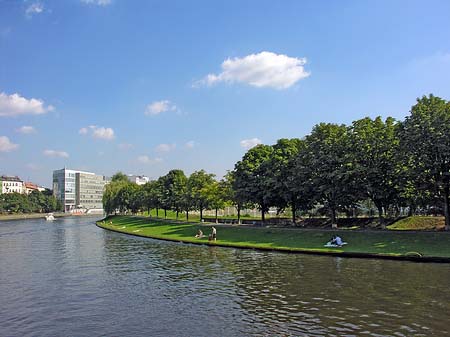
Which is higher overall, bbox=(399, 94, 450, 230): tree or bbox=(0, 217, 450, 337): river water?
bbox=(399, 94, 450, 230): tree

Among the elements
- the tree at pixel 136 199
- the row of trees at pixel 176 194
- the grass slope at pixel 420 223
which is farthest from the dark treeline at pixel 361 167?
the tree at pixel 136 199

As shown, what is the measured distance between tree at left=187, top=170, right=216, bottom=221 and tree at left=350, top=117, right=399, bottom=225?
123 feet

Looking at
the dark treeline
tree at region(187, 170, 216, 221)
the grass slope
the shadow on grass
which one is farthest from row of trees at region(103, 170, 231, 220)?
the grass slope

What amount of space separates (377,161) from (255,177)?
22.4 metres

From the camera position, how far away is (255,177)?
6706cm

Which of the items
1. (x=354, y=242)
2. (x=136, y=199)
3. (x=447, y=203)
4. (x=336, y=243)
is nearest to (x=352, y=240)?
(x=354, y=242)

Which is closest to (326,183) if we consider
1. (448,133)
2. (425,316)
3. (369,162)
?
(369,162)

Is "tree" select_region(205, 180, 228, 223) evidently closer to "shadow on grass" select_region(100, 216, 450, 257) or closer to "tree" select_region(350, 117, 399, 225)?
"shadow on grass" select_region(100, 216, 450, 257)

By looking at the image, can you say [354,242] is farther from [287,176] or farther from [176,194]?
[176,194]

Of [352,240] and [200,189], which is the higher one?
[200,189]

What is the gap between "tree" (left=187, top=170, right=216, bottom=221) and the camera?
273 feet

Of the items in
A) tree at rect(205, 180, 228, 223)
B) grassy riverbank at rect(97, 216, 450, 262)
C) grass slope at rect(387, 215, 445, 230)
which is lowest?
grassy riverbank at rect(97, 216, 450, 262)

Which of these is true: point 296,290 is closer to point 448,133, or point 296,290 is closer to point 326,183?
point 448,133

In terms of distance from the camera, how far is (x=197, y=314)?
1847cm
